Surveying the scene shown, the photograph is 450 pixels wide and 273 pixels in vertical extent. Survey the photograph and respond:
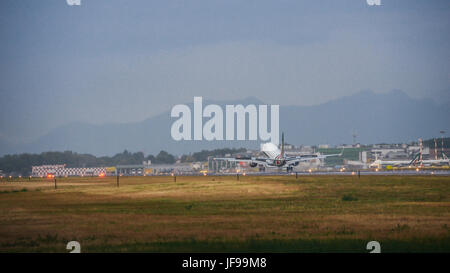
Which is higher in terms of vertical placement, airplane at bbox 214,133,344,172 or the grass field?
airplane at bbox 214,133,344,172

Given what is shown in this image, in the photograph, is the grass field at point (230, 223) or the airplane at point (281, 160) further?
the airplane at point (281, 160)

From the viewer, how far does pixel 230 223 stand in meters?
26.6

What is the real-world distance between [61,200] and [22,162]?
127m

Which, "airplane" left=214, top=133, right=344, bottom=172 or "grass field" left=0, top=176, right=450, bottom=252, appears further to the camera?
"airplane" left=214, top=133, right=344, bottom=172

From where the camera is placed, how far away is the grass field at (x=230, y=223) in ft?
69.2

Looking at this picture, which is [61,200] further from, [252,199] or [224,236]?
[224,236]

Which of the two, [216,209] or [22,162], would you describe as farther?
[22,162]

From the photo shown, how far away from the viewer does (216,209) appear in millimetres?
33125

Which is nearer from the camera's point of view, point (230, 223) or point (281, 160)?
point (230, 223)

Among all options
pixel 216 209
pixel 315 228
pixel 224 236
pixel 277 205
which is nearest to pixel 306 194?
pixel 277 205

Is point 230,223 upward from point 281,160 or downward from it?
downward

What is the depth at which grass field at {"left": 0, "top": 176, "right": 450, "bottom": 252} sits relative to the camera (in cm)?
2109

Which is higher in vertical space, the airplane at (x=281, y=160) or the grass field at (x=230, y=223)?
the airplane at (x=281, y=160)
